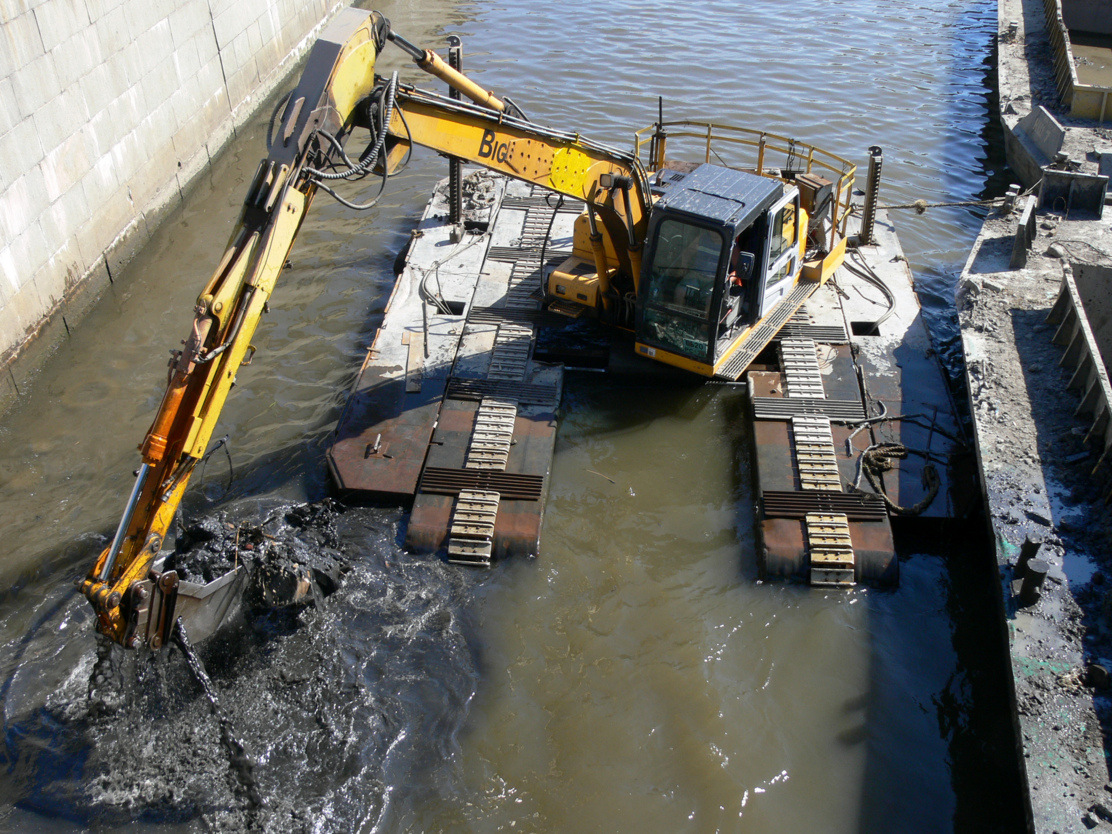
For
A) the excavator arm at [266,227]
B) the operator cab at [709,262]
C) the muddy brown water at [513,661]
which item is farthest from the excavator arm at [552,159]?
the muddy brown water at [513,661]

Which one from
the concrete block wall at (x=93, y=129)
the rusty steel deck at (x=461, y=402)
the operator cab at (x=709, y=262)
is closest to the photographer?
the rusty steel deck at (x=461, y=402)

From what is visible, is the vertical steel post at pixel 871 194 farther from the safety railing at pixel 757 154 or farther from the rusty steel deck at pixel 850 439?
the rusty steel deck at pixel 850 439

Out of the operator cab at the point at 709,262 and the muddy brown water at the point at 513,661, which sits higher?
the operator cab at the point at 709,262

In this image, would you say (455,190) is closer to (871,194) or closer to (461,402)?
(461,402)

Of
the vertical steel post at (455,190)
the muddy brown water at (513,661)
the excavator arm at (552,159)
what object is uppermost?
the excavator arm at (552,159)

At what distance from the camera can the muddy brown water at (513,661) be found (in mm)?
6434

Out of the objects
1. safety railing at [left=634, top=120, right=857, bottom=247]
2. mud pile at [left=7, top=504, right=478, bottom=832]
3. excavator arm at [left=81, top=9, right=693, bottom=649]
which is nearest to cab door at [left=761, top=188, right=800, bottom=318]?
safety railing at [left=634, top=120, right=857, bottom=247]

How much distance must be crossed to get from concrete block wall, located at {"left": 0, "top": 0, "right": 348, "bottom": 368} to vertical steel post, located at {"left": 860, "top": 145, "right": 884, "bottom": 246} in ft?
36.1

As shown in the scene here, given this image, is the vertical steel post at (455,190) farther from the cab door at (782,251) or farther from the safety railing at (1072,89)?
the safety railing at (1072,89)

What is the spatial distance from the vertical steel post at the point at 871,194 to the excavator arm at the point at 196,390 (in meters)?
8.06

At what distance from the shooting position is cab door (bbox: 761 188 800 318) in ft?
31.9

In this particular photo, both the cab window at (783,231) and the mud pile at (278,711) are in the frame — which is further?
the cab window at (783,231)

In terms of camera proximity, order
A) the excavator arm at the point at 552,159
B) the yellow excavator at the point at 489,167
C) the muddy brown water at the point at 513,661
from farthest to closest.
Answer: the excavator arm at the point at 552,159, the muddy brown water at the point at 513,661, the yellow excavator at the point at 489,167

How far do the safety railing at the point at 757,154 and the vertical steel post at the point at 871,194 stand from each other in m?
0.28
